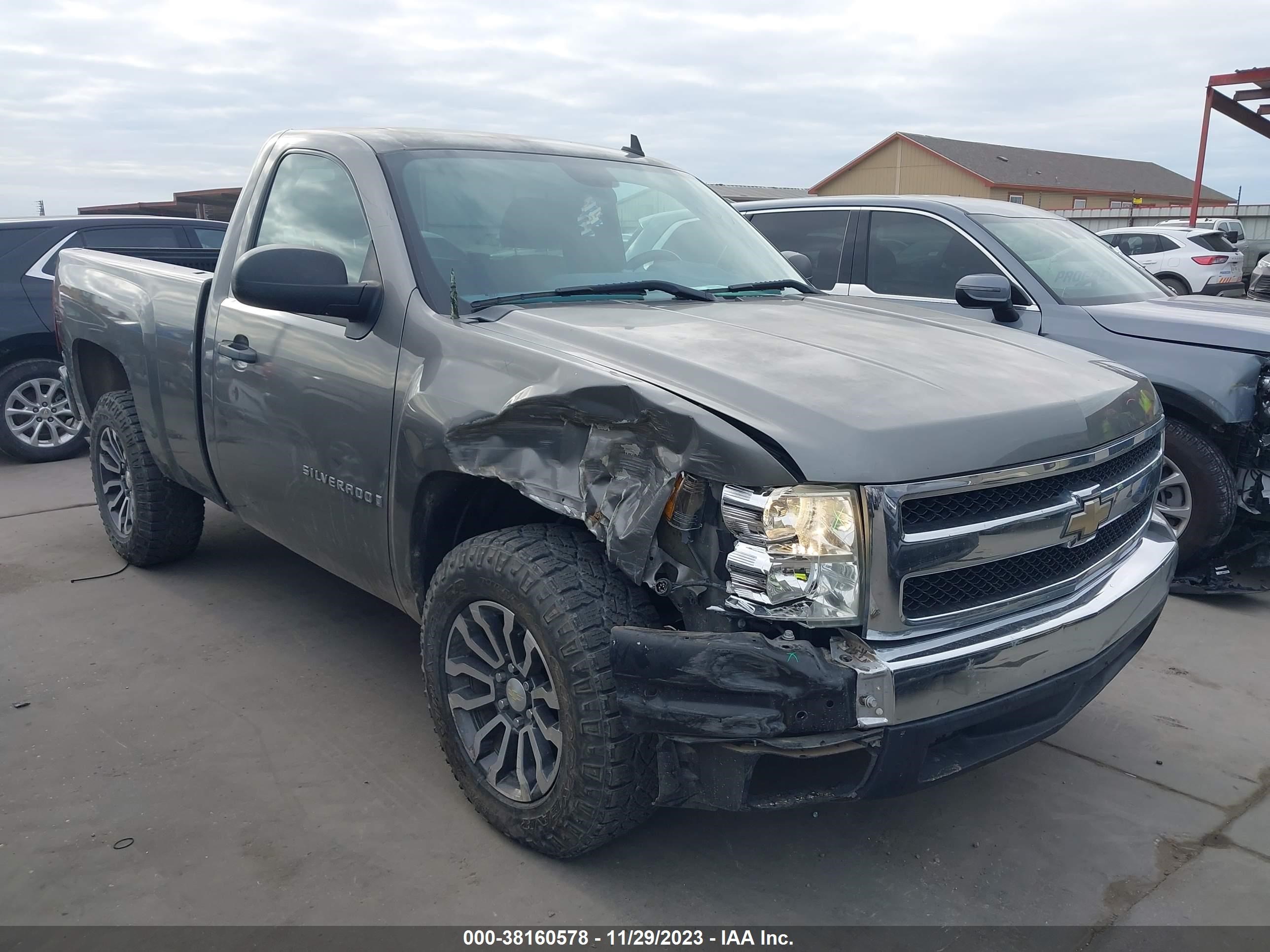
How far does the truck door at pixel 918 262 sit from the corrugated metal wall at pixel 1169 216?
76.6 feet

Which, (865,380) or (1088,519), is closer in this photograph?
(865,380)

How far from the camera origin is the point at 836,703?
2135 mm

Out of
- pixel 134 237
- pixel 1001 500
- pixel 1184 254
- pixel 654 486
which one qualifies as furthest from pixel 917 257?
pixel 1184 254

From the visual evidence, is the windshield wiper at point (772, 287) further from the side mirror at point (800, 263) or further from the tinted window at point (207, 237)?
the tinted window at point (207, 237)

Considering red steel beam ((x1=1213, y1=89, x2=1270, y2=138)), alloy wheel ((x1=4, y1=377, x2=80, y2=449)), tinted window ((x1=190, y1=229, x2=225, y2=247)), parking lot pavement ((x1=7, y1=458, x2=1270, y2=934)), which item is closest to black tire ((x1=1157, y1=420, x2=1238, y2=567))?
parking lot pavement ((x1=7, y1=458, x2=1270, y2=934))

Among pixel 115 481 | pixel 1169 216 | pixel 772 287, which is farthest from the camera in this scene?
pixel 1169 216

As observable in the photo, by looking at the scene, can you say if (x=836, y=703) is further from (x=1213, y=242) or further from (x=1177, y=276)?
(x=1213, y=242)

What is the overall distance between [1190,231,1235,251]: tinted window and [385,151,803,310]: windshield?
17.6 meters

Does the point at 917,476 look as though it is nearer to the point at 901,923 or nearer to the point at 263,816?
the point at 901,923

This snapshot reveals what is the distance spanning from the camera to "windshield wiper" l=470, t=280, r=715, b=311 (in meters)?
3.08

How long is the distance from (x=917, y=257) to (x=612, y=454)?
13.7 feet

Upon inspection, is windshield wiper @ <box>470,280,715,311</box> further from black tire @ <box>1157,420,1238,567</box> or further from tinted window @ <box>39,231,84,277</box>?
tinted window @ <box>39,231,84,277</box>

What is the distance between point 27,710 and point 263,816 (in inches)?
50.3

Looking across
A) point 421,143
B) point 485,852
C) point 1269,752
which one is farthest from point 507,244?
point 1269,752
